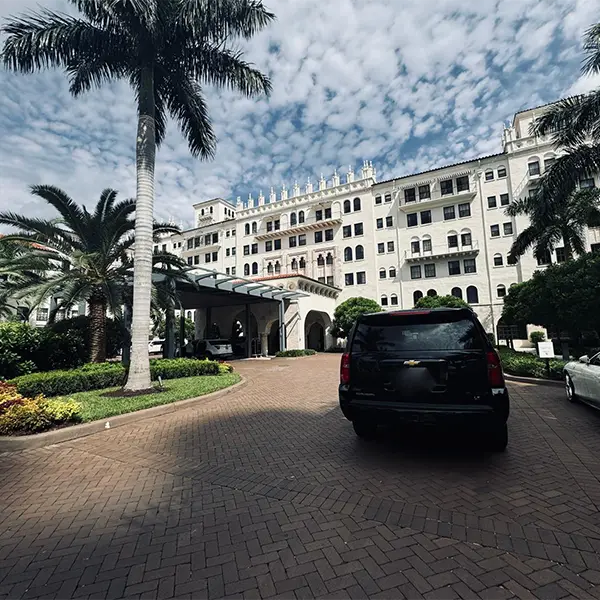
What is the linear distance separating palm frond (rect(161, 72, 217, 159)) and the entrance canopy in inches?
234

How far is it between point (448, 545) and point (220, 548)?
74.4 inches

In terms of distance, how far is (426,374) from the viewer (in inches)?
167

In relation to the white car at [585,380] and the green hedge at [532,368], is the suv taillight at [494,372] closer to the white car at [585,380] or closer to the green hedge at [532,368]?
the white car at [585,380]

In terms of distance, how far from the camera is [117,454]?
5355 mm

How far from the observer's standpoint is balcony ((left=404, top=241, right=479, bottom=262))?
34.5m

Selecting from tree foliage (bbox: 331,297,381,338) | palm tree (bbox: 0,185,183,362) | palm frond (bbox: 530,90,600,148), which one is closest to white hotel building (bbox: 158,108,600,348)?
tree foliage (bbox: 331,297,381,338)

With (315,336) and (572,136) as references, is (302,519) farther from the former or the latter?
(315,336)

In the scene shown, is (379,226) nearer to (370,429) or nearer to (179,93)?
(179,93)

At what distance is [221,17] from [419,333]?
38.0 feet

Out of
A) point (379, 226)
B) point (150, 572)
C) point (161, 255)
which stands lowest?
point (150, 572)

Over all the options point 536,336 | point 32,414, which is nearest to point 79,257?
point 32,414

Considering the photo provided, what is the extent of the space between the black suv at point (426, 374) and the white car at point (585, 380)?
10.1 ft

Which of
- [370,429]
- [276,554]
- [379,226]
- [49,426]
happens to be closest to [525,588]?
[276,554]

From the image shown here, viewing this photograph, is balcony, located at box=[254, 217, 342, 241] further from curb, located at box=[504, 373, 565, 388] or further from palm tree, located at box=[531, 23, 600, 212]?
curb, located at box=[504, 373, 565, 388]
